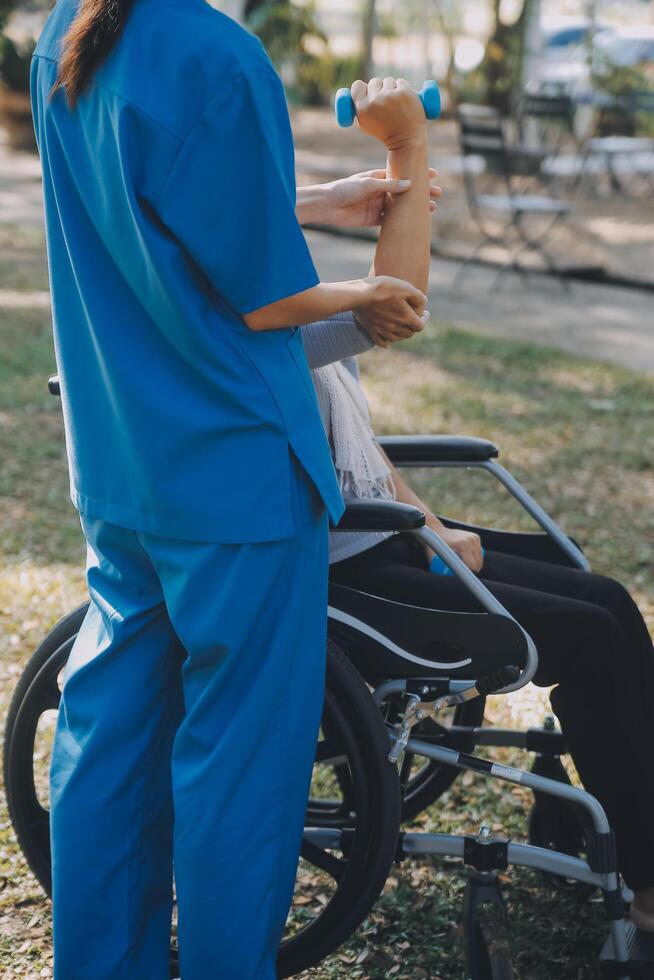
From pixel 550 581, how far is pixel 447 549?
34cm

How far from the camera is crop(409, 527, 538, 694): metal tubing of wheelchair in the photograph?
82.6 inches

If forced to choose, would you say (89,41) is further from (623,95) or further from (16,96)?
(16,96)

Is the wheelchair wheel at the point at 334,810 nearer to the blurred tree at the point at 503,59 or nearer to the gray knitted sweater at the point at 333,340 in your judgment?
the gray knitted sweater at the point at 333,340

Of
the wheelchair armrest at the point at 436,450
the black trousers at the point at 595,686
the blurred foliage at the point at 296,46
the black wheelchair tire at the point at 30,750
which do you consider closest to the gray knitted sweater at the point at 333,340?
the black trousers at the point at 595,686

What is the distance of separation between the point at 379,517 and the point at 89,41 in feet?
2.92

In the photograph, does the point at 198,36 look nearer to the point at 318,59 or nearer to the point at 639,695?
the point at 639,695

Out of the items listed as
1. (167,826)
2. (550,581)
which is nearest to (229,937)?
(167,826)

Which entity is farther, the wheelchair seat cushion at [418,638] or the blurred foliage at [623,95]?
the blurred foliage at [623,95]

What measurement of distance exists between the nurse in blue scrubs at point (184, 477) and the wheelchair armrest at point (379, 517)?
0.76 ft

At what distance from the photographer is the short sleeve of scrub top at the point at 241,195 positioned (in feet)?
5.09

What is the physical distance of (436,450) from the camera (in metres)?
2.61

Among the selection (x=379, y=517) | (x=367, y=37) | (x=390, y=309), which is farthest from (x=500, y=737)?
(x=367, y=37)

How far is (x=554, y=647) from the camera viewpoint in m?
2.17

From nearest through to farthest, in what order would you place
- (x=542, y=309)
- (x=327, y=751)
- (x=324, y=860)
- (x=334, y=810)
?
(x=324, y=860), (x=327, y=751), (x=334, y=810), (x=542, y=309)
